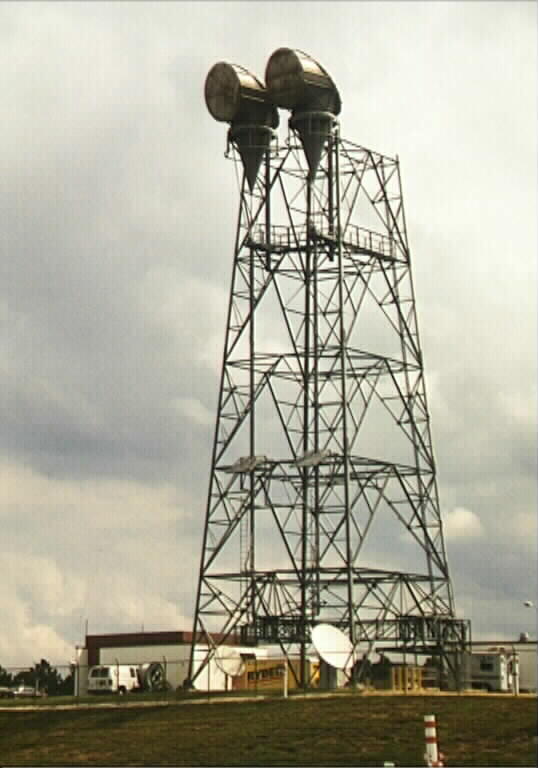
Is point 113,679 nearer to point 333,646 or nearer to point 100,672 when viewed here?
point 100,672

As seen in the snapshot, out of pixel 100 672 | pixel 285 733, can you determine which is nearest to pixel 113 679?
pixel 100 672

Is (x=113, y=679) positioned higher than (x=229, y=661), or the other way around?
(x=113, y=679)

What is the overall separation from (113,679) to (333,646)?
18.5 meters

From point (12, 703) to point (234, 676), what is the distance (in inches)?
349

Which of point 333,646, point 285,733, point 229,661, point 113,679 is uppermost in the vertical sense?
point 113,679

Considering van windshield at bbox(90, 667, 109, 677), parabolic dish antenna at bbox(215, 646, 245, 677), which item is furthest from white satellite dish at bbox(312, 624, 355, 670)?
van windshield at bbox(90, 667, 109, 677)

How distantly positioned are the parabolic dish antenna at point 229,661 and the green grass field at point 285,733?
483 cm

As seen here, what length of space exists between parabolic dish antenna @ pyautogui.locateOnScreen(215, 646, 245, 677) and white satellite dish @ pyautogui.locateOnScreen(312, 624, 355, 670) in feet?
13.0

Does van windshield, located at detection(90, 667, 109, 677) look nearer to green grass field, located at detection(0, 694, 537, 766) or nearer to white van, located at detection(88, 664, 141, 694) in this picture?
white van, located at detection(88, 664, 141, 694)

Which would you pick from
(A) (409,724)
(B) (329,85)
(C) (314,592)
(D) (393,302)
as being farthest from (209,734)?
(B) (329,85)

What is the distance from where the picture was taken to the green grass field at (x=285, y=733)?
46594 mm

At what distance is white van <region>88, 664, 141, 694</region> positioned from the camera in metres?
77.1

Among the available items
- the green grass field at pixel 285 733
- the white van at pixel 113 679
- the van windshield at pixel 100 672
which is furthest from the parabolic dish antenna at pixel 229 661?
the van windshield at pixel 100 672

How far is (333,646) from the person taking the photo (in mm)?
61875
